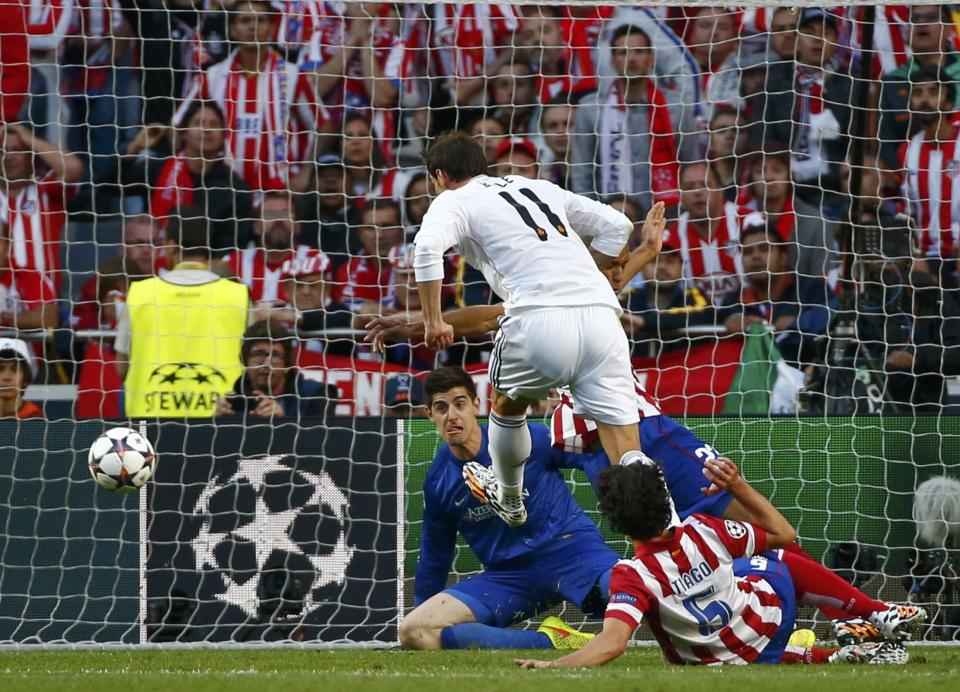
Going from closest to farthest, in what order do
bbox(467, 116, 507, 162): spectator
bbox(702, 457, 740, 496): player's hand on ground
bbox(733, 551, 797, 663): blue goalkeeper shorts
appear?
bbox(702, 457, 740, 496): player's hand on ground → bbox(733, 551, 797, 663): blue goalkeeper shorts → bbox(467, 116, 507, 162): spectator

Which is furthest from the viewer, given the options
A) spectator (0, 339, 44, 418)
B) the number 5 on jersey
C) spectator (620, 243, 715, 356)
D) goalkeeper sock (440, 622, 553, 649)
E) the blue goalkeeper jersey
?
spectator (620, 243, 715, 356)

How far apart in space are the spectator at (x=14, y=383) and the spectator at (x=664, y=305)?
3.78 meters

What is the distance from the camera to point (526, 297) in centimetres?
583

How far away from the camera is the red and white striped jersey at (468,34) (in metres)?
10.9

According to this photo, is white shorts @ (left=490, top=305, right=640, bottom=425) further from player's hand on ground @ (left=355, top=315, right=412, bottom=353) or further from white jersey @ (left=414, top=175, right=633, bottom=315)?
player's hand on ground @ (left=355, top=315, right=412, bottom=353)

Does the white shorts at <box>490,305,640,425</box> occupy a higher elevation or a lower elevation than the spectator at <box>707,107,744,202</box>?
lower

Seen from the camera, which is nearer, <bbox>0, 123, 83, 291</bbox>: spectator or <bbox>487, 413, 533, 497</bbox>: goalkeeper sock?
<bbox>487, 413, 533, 497</bbox>: goalkeeper sock

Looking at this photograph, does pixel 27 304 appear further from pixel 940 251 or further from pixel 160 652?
pixel 940 251

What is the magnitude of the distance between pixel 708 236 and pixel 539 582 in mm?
3835

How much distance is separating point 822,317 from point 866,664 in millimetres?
4326

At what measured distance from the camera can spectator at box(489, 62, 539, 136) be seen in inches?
412

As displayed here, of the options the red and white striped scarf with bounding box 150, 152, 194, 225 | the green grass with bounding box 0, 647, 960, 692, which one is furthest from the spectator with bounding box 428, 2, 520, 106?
the green grass with bounding box 0, 647, 960, 692

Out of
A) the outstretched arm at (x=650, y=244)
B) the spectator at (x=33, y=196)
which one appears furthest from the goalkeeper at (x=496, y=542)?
the spectator at (x=33, y=196)

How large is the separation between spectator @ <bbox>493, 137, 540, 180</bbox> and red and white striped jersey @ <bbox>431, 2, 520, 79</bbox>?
806mm
